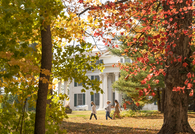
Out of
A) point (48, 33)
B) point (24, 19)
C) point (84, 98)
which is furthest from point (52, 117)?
point (84, 98)

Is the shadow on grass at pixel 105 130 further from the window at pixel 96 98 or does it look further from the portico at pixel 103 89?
the window at pixel 96 98

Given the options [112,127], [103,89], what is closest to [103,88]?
[103,89]

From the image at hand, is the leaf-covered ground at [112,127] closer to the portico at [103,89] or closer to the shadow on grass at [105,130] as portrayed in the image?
the shadow on grass at [105,130]

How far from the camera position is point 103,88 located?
34.9m

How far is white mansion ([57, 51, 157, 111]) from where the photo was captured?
33750 millimetres

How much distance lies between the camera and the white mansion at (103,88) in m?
33.8

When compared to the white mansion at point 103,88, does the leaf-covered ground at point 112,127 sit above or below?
below

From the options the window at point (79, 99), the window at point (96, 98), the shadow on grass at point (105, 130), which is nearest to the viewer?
the shadow on grass at point (105, 130)

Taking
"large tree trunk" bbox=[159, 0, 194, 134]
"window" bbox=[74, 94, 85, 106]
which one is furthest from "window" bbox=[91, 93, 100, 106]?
"large tree trunk" bbox=[159, 0, 194, 134]

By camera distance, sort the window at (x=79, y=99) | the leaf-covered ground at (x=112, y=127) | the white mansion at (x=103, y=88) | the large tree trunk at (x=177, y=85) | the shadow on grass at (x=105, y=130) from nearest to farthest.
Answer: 1. the large tree trunk at (x=177, y=85)
2. the shadow on grass at (x=105, y=130)
3. the leaf-covered ground at (x=112, y=127)
4. the white mansion at (x=103, y=88)
5. the window at (x=79, y=99)

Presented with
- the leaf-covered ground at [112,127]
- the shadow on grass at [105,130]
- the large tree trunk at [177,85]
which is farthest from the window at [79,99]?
the large tree trunk at [177,85]

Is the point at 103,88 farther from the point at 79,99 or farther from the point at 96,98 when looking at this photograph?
the point at 79,99

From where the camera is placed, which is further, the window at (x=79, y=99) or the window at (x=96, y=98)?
the window at (x=79, y=99)

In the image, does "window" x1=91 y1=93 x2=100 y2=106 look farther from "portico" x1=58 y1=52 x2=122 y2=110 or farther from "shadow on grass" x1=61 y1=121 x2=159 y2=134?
"shadow on grass" x1=61 y1=121 x2=159 y2=134
